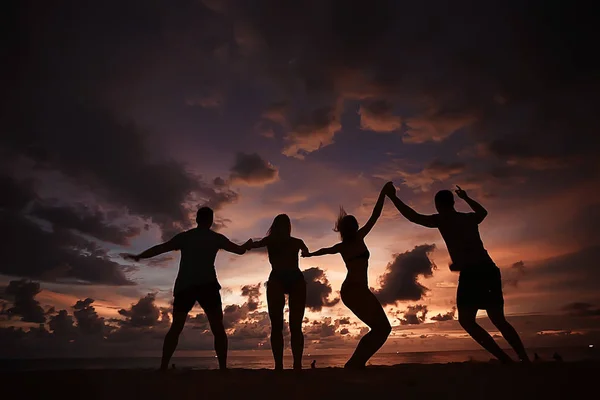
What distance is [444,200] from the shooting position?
286 inches


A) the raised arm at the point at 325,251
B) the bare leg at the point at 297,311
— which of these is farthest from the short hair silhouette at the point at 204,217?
the bare leg at the point at 297,311

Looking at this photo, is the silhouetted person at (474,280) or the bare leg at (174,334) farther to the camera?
the bare leg at (174,334)

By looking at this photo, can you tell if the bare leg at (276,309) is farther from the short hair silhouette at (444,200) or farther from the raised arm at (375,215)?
the short hair silhouette at (444,200)

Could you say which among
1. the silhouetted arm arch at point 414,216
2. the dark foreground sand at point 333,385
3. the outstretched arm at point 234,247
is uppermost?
the silhouetted arm arch at point 414,216

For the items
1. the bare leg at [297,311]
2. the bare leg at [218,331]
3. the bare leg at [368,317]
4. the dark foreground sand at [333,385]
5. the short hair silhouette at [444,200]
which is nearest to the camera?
the dark foreground sand at [333,385]

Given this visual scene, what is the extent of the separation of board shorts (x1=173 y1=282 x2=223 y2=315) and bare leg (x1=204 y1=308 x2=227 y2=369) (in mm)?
38

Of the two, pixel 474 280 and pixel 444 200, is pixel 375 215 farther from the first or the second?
pixel 474 280

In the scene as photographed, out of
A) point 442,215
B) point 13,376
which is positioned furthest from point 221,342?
point 442,215

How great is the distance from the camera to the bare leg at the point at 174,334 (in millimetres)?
6998

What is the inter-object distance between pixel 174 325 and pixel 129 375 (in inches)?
52.3

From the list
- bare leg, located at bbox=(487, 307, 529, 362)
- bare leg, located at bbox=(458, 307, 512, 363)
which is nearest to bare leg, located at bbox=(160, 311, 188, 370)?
bare leg, located at bbox=(458, 307, 512, 363)

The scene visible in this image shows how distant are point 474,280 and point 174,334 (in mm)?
4968

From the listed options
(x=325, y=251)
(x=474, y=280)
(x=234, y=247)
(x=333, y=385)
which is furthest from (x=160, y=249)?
(x=474, y=280)

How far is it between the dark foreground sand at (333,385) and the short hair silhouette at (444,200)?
261 cm
